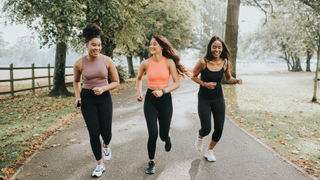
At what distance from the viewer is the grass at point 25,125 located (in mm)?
4344

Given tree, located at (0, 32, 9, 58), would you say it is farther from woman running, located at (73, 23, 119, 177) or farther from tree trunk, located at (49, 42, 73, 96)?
woman running, located at (73, 23, 119, 177)

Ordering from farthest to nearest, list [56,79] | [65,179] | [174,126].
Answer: [56,79]
[174,126]
[65,179]

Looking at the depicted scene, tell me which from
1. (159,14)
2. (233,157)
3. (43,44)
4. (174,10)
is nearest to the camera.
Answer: (233,157)

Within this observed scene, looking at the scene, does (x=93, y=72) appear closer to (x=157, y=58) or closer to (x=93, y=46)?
(x=93, y=46)

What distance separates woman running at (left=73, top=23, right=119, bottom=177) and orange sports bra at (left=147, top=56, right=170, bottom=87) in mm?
586

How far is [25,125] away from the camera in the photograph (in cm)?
662

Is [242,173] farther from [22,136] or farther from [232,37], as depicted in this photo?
[232,37]

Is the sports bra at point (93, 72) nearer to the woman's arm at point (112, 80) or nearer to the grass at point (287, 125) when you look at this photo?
the woman's arm at point (112, 80)

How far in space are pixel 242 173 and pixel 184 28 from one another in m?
23.8

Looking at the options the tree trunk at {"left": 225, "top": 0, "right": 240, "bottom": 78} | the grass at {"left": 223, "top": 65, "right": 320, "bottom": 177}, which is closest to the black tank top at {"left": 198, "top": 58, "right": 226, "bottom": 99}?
the grass at {"left": 223, "top": 65, "right": 320, "bottom": 177}

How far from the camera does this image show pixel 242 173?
3670mm

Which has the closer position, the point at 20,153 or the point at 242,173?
the point at 242,173

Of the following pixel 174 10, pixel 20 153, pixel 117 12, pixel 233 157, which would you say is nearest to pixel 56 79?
pixel 117 12

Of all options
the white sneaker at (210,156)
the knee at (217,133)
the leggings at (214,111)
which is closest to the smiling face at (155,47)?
the leggings at (214,111)
